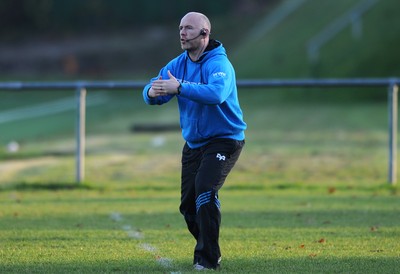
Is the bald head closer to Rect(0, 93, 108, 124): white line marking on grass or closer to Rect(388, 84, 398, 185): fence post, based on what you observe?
Rect(388, 84, 398, 185): fence post

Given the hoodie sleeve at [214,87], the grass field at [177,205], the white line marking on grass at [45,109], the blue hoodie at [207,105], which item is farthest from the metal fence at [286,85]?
the white line marking on grass at [45,109]

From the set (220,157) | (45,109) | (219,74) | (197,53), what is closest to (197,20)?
(197,53)

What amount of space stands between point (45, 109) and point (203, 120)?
33220 millimetres

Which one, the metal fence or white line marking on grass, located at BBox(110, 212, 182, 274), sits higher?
the metal fence

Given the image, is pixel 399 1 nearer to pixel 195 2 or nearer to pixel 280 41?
pixel 280 41

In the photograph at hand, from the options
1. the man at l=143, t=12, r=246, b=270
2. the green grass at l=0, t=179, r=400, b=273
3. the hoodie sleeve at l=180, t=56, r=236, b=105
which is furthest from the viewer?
the green grass at l=0, t=179, r=400, b=273

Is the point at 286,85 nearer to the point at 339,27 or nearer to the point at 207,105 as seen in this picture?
the point at 207,105

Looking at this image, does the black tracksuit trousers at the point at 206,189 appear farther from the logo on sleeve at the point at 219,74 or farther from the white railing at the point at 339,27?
the white railing at the point at 339,27

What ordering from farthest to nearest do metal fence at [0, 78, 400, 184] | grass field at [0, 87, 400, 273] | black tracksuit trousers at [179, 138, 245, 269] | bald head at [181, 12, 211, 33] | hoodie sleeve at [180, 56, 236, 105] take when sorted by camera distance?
metal fence at [0, 78, 400, 184] → grass field at [0, 87, 400, 273] → bald head at [181, 12, 211, 33] → black tracksuit trousers at [179, 138, 245, 269] → hoodie sleeve at [180, 56, 236, 105]

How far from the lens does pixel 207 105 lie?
8.20m

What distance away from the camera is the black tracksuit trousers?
26.7 ft

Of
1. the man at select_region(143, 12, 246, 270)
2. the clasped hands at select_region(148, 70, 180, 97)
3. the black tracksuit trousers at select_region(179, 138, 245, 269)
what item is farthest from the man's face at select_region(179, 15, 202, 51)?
the black tracksuit trousers at select_region(179, 138, 245, 269)

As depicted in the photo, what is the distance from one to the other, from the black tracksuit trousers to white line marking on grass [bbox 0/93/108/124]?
26.2 metres

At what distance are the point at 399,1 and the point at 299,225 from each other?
122ft
